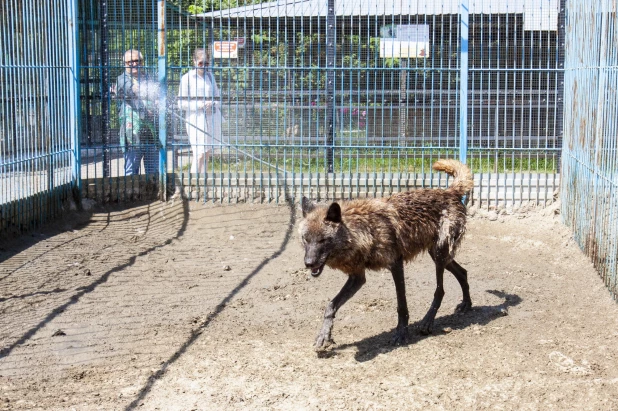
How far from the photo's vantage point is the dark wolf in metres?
6.53

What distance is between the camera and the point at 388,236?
6879mm

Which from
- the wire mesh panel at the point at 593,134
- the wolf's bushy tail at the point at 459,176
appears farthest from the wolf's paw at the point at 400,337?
the wire mesh panel at the point at 593,134

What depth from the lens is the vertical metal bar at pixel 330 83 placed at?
11789mm

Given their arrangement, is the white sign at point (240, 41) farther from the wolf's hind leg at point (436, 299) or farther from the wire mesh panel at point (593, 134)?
the wolf's hind leg at point (436, 299)

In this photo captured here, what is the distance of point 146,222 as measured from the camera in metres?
11.4

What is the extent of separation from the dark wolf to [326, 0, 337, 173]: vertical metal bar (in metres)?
4.33

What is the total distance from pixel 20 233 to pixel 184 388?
5.00 meters

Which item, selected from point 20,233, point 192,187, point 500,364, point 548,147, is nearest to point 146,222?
point 192,187

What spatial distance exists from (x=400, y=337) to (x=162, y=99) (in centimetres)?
637

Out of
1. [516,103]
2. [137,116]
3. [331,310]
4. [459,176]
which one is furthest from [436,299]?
[137,116]

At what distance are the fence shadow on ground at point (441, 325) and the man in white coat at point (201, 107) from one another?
5.19m

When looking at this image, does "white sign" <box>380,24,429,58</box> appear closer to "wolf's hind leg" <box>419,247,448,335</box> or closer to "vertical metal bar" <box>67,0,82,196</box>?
"vertical metal bar" <box>67,0,82,196</box>

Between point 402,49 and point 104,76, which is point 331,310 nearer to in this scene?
point 402,49

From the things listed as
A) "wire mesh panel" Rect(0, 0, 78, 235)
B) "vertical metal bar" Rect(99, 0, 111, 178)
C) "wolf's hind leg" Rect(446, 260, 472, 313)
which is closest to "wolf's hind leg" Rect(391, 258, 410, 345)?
"wolf's hind leg" Rect(446, 260, 472, 313)
